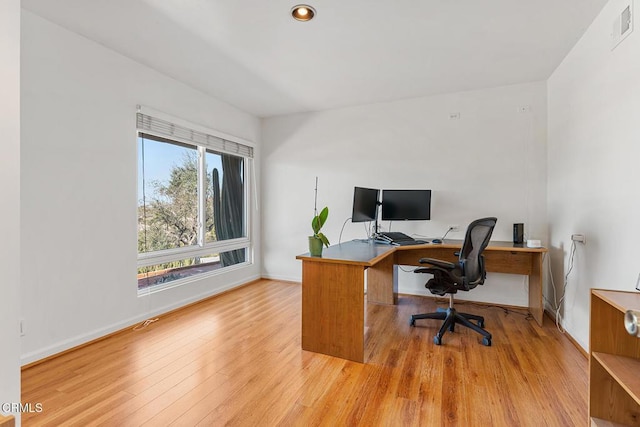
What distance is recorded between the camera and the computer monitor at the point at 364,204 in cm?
318

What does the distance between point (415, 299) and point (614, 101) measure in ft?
8.90

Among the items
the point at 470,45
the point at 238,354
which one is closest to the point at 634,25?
Answer: the point at 470,45

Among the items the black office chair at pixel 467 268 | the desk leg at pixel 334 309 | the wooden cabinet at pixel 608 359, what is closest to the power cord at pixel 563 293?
the black office chair at pixel 467 268

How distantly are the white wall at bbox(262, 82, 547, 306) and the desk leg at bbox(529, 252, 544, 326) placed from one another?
0.26m

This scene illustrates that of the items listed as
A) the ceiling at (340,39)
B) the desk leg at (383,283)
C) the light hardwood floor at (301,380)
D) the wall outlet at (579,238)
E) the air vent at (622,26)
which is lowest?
the light hardwood floor at (301,380)

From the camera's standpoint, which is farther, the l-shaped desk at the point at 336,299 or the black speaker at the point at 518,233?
the black speaker at the point at 518,233

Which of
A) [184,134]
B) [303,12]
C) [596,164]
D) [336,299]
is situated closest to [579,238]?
[596,164]

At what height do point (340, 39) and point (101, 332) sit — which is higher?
point (340, 39)

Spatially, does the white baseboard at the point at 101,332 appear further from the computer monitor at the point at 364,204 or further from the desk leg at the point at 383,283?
the computer monitor at the point at 364,204

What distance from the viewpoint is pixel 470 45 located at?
2674mm

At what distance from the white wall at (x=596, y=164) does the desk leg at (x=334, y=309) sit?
169 cm

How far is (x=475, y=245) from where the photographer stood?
8.67ft

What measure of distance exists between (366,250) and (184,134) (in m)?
2.43

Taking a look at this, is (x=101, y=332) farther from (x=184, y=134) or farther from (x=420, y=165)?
(x=420, y=165)
